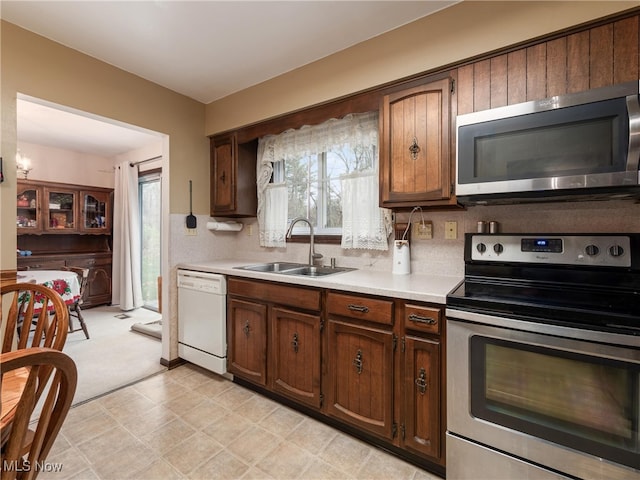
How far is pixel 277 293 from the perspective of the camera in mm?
1987

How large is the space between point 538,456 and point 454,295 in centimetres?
68

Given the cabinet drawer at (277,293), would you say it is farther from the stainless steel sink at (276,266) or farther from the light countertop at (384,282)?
the stainless steel sink at (276,266)

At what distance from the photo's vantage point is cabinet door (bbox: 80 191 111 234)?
4.57 m

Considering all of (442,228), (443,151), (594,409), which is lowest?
(594,409)

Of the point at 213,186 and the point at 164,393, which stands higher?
the point at 213,186

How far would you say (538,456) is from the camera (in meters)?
1.19

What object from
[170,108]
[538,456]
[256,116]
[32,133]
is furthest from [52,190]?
[538,456]

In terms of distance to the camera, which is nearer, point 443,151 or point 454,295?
point 454,295

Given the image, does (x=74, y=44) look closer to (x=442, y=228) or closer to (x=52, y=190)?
(x=442, y=228)

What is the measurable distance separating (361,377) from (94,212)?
5.01 meters

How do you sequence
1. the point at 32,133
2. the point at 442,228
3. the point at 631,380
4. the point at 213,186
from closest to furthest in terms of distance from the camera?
the point at 631,380 → the point at 442,228 → the point at 213,186 → the point at 32,133

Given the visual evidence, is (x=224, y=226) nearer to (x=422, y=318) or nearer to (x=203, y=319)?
(x=203, y=319)

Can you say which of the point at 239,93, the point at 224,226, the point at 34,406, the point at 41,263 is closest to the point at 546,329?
the point at 34,406

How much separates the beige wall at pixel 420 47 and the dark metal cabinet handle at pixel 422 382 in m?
1.65
